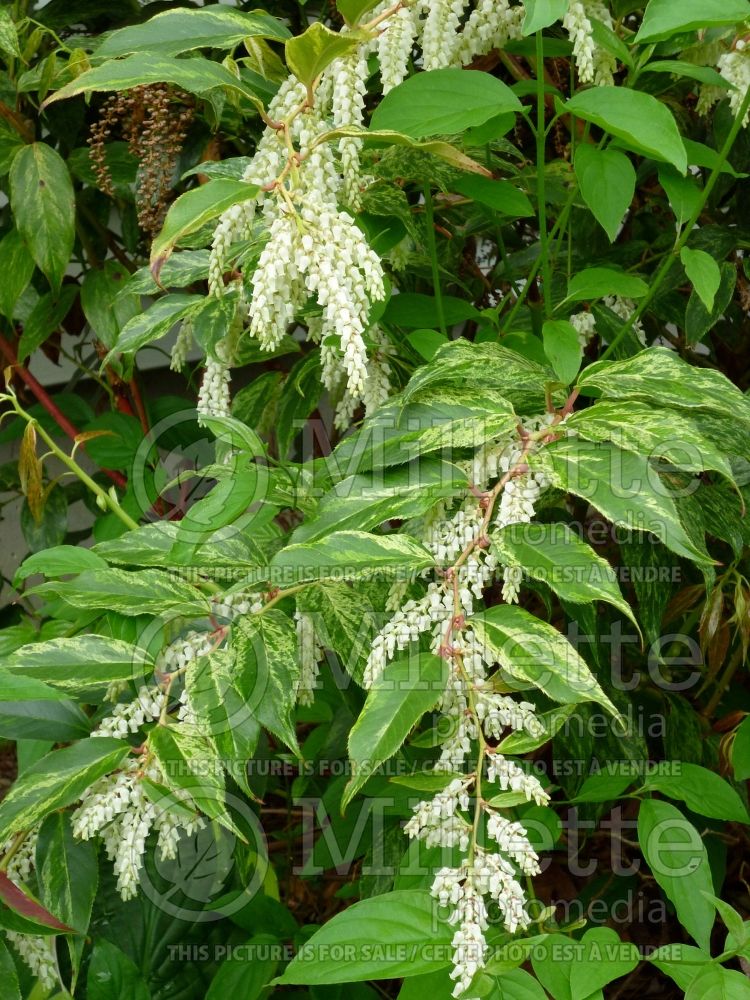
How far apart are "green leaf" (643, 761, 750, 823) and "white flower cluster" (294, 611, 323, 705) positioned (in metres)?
0.34

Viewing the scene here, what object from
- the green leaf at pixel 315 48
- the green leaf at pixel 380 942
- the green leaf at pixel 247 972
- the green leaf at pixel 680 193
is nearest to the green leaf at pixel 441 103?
the green leaf at pixel 315 48

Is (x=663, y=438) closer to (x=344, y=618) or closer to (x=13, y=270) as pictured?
(x=344, y=618)

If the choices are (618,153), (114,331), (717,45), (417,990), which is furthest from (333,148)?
(417,990)

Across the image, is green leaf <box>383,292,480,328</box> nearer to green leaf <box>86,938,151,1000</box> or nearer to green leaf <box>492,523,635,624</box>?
green leaf <box>492,523,635,624</box>

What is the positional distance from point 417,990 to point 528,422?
0.43 meters

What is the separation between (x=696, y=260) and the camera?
948 millimetres

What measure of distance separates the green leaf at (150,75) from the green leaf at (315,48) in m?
0.04

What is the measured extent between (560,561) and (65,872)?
425 millimetres

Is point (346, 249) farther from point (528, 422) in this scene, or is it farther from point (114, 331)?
point (114, 331)

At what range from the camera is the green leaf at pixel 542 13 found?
2.40ft

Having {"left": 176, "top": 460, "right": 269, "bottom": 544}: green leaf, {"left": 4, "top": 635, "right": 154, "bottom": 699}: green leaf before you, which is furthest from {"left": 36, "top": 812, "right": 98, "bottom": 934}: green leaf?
{"left": 176, "top": 460, "right": 269, "bottom": 544}: green leaf

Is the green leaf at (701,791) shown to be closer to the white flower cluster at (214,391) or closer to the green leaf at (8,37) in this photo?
the white flower cluster at (214,391)

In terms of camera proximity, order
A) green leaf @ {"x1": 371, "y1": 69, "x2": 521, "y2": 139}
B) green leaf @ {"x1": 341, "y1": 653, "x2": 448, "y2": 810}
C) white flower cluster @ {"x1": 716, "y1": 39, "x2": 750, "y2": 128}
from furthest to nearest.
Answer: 1. white flower cluster @ {"x1": 716, "y1": 39, "x2": 750, "y2": 128}
2. green leaf @ {"x1": 371, "y1": 69, "x2": 521, "y2": 139}
3. green leaf @ {"x1": 341, "y1": 653, "x2": 448, "y2": 810}

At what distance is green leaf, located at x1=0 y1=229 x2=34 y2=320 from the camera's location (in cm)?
128
